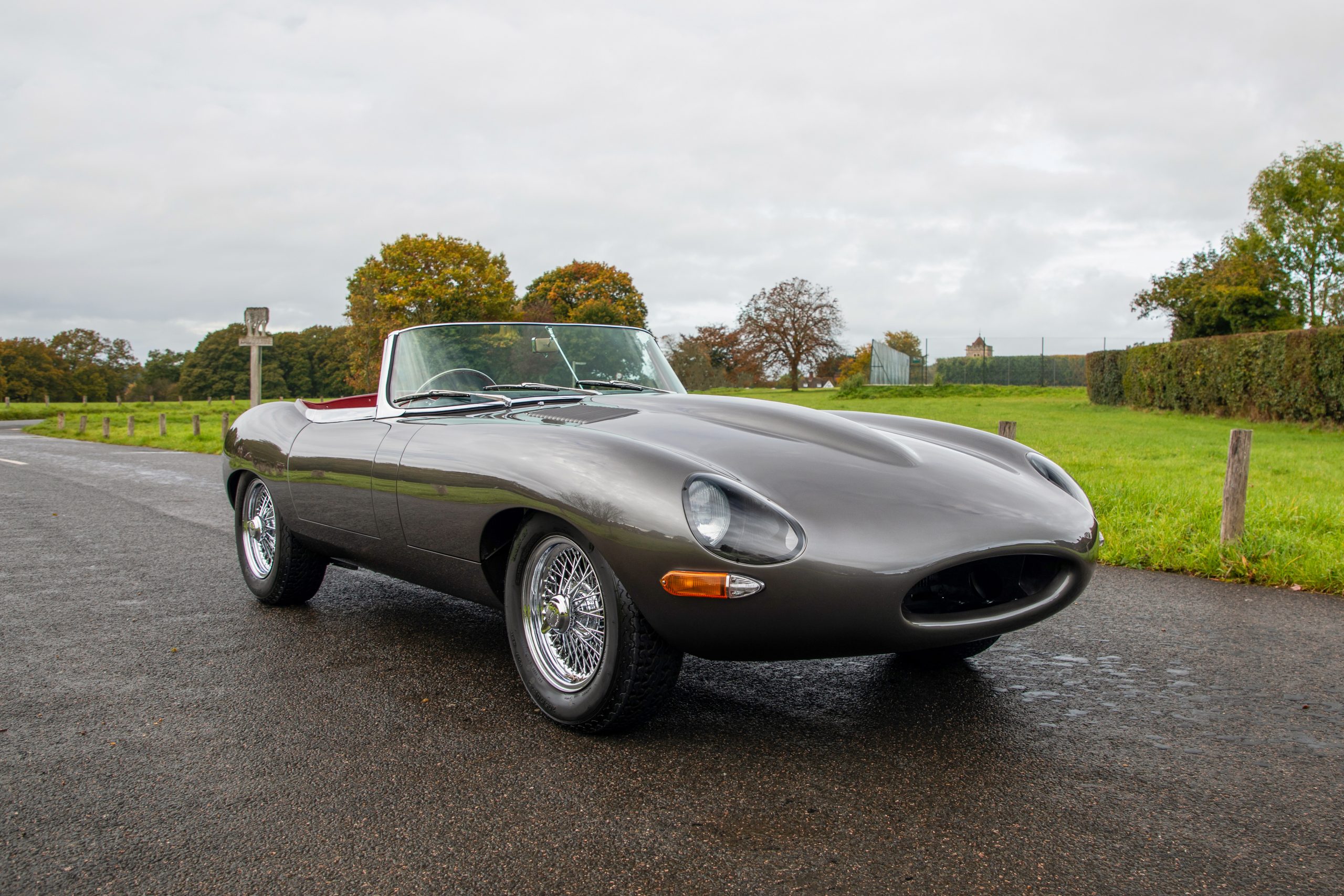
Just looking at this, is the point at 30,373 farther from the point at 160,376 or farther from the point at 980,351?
the point at 980,351

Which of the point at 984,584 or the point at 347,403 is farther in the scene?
the point at 347,403

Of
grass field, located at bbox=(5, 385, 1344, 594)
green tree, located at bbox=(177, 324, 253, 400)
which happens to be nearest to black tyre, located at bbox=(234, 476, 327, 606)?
grass field, located at bbox=(5, 385, 1344, 594)

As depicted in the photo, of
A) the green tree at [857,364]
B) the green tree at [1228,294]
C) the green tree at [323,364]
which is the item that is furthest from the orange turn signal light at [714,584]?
the green tree at [323,364]

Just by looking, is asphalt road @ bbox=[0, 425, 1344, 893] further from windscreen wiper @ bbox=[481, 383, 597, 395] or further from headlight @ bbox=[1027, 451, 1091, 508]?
windscreen wiper @ bbox=[481, 383, 597, 395]

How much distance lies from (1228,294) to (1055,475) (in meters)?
37.6

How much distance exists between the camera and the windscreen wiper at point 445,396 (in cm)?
383

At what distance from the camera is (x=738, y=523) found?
258cm

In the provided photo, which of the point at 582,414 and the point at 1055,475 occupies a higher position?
the point at 582,414

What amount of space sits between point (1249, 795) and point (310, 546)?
3643mm

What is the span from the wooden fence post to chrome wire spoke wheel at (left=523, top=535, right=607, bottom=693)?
4710 mm

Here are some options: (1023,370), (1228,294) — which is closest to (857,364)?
(1023,370)

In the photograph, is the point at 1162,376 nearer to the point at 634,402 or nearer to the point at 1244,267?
the point at 634,402

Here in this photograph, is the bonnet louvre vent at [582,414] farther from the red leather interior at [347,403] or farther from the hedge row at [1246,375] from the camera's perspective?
the hedge row at [1246,375]

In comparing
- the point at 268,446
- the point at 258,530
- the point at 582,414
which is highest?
the point at 582,414
